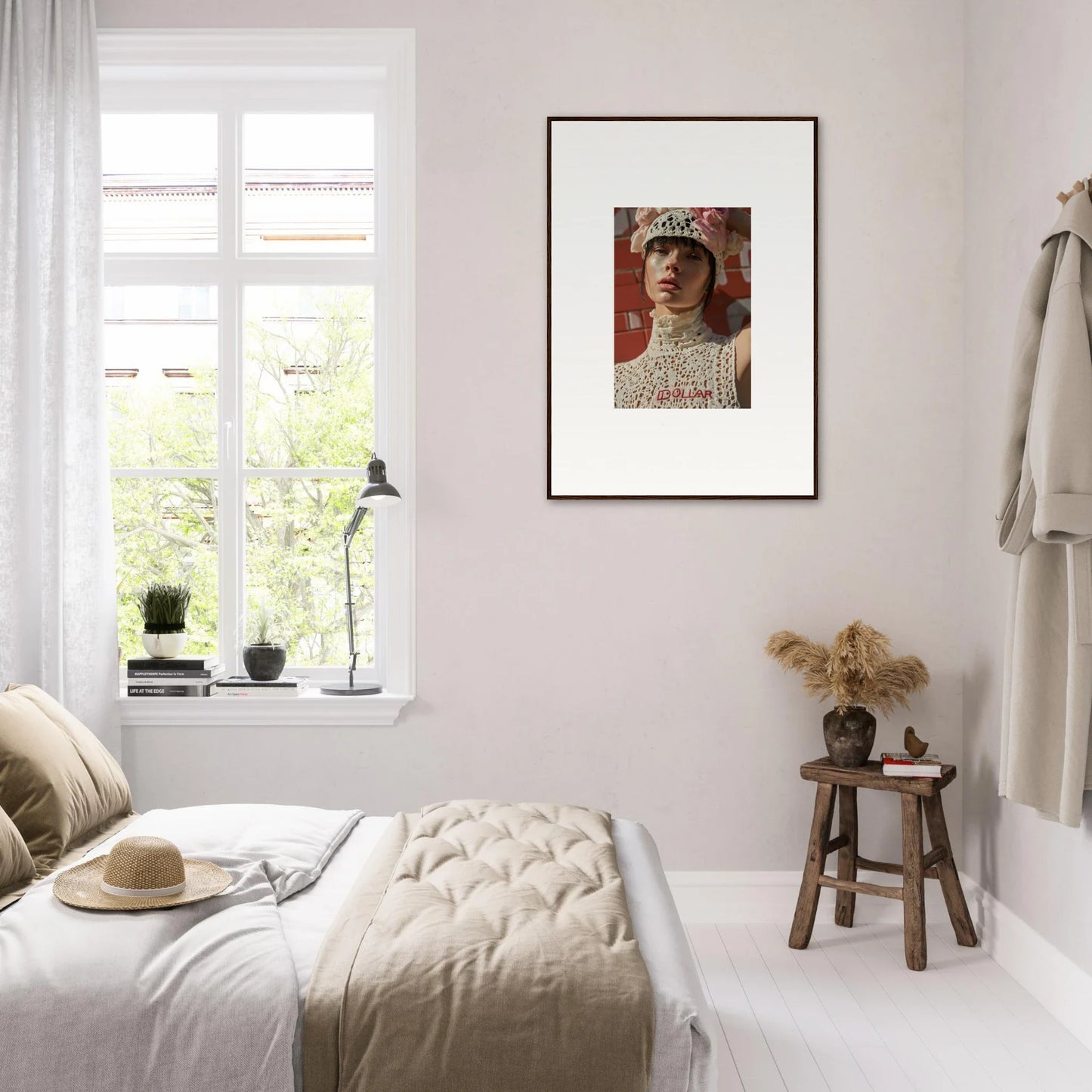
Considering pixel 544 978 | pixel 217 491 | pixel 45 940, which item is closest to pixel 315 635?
pixel 217 491

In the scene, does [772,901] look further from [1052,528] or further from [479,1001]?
[479,1001]

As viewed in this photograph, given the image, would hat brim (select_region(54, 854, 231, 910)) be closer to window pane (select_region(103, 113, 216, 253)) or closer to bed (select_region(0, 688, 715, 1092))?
bed (select_region(0, 688, 715, 1092))

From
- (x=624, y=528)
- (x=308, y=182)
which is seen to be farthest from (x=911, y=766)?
(x=308, y=182)

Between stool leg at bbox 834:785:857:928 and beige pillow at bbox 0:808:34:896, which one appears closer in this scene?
beige pillow at bbox 0:808:34:896

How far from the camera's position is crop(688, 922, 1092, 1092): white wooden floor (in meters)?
2.17

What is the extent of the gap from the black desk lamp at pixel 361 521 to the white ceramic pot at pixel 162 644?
1.52 ft

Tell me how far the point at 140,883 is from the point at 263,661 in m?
1.48

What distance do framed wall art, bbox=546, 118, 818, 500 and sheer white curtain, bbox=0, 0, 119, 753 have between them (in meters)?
1.38

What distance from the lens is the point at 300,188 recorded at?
3.32 metres

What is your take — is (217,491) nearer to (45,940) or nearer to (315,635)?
(315,635)

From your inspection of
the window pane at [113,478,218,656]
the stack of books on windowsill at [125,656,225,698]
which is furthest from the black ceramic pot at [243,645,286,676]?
the window pane at [113,478,218,656]

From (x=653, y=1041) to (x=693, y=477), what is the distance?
1.93 meters

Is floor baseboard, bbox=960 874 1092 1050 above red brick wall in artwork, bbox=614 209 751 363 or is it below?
below

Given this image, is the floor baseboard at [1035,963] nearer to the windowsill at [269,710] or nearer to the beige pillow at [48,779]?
the windowsill at [269,710]
